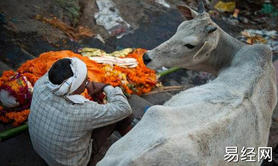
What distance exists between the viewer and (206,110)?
2.23 metres

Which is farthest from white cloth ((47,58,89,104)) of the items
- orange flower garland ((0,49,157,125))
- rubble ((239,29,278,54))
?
rubble ((239,29,278,54))

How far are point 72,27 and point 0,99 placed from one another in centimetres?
361

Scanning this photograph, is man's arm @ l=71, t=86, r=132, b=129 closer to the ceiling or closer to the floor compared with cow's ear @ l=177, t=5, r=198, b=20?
closer to the floor

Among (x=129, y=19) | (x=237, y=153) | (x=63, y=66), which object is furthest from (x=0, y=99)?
(x=129, y=19)

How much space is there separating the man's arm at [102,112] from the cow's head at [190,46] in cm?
74

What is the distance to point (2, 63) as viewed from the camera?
442cm

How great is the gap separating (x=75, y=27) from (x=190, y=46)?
4327mm

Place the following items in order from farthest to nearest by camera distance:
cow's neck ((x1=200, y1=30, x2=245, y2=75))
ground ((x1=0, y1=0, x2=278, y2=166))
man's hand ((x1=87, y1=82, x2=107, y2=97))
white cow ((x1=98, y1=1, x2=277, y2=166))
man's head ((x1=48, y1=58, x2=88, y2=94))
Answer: ground ((x1=0, y1=0, x2=278, y2=166)), cow's neck ((x1=200, y1=30, x2=245, y2=75)), man's hand ((x1=87, y1=82, x2=107, y2=97)), man's head ((x1=48, y1=58, x2=88, y2=94)), white cow ((x1=98, y1=1, x2=277, y2=166))

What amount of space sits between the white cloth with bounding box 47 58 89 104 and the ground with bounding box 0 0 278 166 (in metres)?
1.01

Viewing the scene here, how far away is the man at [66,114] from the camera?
2.55 metres

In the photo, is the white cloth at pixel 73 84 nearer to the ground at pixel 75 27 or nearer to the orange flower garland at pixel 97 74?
the ground at pixel 75 27

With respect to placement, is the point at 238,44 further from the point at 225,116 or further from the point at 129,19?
the point at 129,19

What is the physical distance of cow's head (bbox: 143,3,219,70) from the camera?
3209 mm

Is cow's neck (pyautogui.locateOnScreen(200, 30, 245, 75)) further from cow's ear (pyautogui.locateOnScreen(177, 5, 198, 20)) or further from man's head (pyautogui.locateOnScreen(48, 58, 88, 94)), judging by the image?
man's head (pyautogui.locateOnScreen(48, 58, 88, 94))
